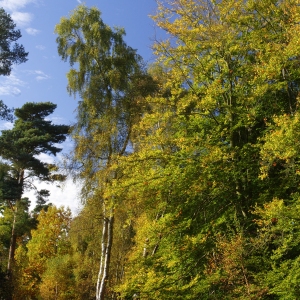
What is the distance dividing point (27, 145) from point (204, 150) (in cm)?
1187

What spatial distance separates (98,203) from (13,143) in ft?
23.1

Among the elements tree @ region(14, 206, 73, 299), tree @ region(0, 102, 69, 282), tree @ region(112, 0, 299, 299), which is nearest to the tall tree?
tree @ region(112, 0, 299, 299)

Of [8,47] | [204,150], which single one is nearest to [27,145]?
[8,47]

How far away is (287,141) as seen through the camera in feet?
18.9

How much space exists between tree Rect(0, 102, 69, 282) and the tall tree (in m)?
4.90

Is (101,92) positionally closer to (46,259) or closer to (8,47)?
(8,47)

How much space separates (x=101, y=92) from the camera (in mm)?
10898

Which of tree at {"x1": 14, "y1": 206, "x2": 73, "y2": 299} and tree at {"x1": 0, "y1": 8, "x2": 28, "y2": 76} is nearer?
tree at {"x1": 0, "y1": 8, "x2": 28, "y2": 76}

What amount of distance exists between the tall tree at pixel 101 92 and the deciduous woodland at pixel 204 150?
0.11ft

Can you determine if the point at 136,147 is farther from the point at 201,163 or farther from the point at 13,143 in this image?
the point at 13,143

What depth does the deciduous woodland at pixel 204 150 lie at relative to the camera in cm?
677

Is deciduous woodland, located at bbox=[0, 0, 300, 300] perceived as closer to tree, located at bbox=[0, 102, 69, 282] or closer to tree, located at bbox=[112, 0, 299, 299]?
tree, located at bbox=[112, 0, 299, 299]

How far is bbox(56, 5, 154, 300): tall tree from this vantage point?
393 inches

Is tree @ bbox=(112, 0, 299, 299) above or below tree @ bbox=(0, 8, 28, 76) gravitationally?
below
